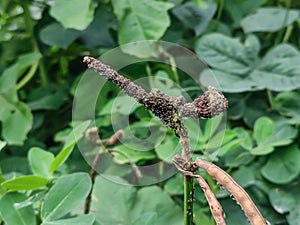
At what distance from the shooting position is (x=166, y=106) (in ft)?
1.09

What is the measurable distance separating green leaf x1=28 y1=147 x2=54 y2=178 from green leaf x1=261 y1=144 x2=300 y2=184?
271 mm

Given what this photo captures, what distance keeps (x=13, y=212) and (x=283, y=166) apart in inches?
13.7

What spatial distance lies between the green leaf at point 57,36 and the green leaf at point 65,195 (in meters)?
0.41

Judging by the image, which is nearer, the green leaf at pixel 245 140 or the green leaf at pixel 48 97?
the green leaf at pixel 245 140

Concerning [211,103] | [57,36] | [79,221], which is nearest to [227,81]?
[57,36]

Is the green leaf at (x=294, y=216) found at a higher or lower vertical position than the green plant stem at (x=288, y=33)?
lower

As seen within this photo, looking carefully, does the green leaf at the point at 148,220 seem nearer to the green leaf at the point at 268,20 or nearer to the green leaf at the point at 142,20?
the green leaf at the point at 142,20

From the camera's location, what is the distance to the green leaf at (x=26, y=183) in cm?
52

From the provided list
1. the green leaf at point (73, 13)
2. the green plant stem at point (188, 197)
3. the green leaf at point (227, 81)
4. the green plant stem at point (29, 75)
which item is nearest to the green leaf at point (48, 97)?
the green plant stem at point (29, 75)

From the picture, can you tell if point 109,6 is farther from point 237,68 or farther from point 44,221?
point 44,221

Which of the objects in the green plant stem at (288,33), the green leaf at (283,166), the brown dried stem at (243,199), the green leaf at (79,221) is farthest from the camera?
the green plant stem at (288,33)

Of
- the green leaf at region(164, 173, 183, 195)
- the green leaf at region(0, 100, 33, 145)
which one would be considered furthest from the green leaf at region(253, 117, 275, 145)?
the green leaf at region(0, 100, 33, 145)

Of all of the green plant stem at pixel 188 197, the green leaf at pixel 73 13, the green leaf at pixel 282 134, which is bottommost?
the green leaf at pixel 282 134

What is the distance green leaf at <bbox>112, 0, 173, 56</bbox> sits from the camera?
0.82 metres
